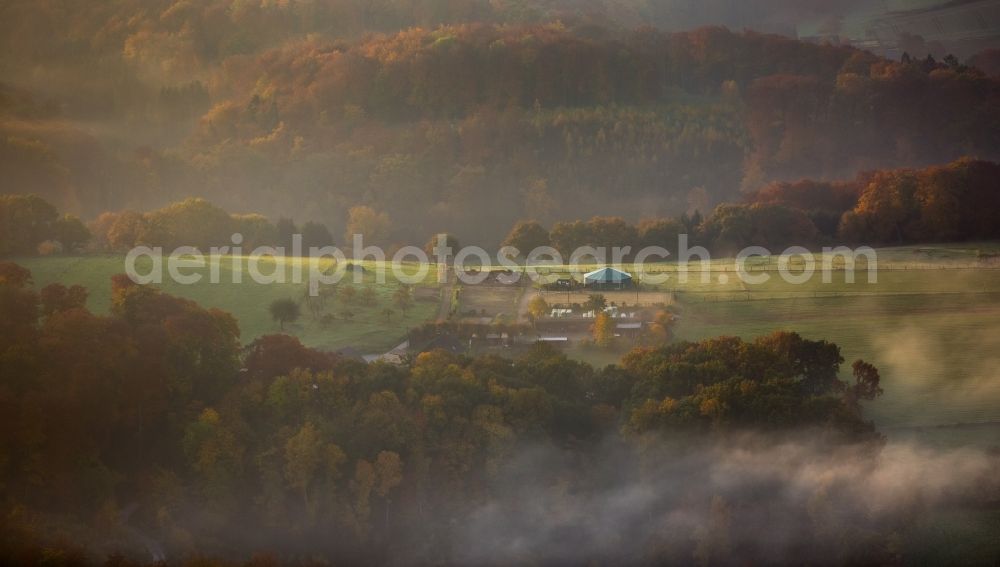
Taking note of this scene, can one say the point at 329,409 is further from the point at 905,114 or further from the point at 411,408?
the point at 905,114

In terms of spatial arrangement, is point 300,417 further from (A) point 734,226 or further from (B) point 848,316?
(A) point 734,226

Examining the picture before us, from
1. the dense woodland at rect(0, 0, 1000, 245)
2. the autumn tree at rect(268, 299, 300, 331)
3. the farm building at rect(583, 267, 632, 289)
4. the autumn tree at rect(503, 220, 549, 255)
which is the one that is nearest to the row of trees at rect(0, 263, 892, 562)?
the autumn tree at rect(268, 299, 300, 331)

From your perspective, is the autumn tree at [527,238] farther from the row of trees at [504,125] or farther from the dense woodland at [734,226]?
the row of trees at [504,125]

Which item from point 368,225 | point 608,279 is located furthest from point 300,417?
point 368,225

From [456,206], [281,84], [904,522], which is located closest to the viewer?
[904,522]

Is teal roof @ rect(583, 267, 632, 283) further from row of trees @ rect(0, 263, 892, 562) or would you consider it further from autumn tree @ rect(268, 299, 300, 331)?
autumn tree @ rect(268, 299, 300, 331)

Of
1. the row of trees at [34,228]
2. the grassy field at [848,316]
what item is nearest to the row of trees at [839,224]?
the grassy field at [848,316]

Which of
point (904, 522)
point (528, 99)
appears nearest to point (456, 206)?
point (528, 99)
